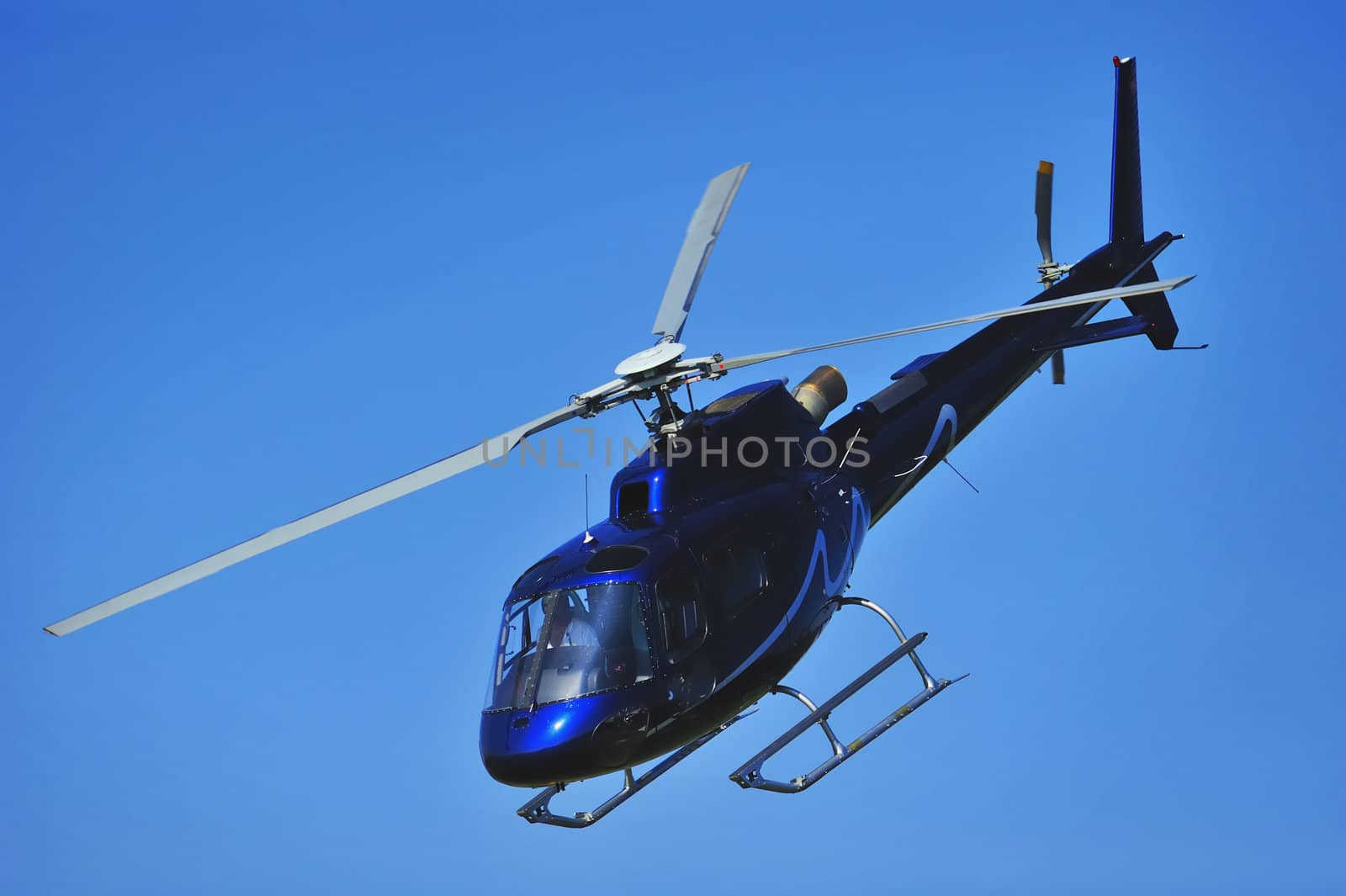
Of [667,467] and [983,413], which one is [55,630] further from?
[983,413]

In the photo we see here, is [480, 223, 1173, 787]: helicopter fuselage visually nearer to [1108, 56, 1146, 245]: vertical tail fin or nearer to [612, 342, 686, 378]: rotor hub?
[612, 342, 686, 378]: rotor hub

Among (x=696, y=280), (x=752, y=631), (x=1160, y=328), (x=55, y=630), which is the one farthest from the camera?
(x=1160, y=328)

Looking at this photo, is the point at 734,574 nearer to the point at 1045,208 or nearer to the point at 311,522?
the point at 311,522

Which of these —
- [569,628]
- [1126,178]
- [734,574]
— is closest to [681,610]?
[734,574]

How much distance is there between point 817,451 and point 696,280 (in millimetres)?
3286

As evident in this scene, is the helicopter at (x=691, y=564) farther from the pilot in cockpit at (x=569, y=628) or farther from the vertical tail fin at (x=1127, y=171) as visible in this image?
the vertical tail fin at (x=1127, y=171)

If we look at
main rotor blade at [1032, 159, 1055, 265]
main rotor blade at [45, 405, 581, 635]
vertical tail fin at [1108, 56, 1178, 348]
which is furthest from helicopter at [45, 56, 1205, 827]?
vertical tail fin at [1108, 56, 1178, 348]

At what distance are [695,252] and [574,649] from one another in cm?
588

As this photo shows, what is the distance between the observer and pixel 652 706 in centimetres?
1545

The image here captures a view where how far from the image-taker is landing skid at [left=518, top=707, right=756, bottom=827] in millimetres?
17406

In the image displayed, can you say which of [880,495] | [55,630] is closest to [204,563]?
[55,630]

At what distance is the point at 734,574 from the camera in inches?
664

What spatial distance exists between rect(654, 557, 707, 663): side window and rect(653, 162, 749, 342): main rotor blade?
3.36 metres

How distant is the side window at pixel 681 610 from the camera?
15719mm
